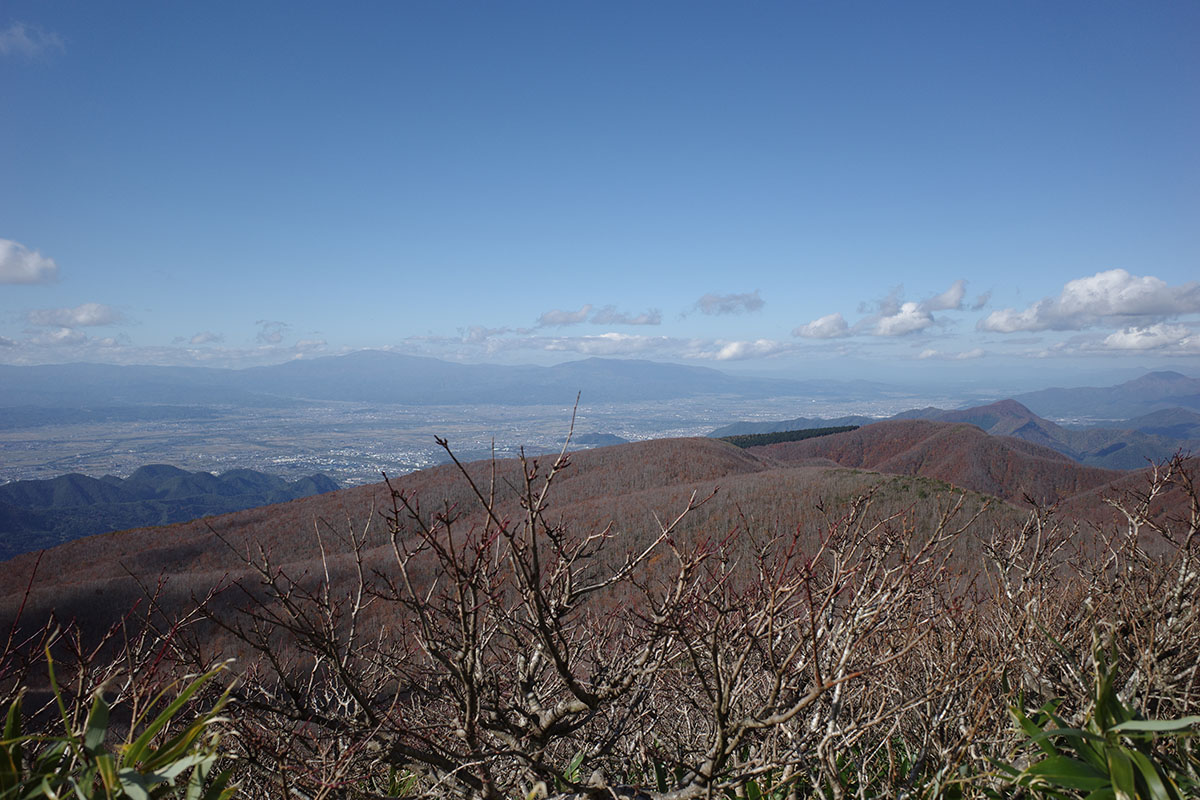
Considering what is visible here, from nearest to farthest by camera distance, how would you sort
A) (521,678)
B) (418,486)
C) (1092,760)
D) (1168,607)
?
(1092,760) < (521,678) < (1168,607) < (418,486)

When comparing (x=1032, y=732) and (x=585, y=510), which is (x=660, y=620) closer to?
(x=1032, y=732)

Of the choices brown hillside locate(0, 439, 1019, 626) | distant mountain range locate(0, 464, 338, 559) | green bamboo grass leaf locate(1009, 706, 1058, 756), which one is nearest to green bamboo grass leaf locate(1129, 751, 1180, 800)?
green bamboo grass leaf locate(1009, 706, 1058, 756)

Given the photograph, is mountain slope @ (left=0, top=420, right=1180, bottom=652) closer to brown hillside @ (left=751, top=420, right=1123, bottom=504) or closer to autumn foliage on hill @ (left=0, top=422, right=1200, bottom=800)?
autumn foliage on hill @ (left=0, top=422, right=1200, bottom=800)

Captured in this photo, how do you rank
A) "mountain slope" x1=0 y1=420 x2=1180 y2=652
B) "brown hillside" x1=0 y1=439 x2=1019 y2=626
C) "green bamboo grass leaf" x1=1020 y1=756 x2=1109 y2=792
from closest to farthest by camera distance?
"green bamboo grass leaf" x1=1020 y1=756 x2=1109 y2=792 → "mountain slope" x1=0 y1=420 x2=1180 y2=652 → "brown hillside" x1=0 y1=439 x2=1019 y2=626

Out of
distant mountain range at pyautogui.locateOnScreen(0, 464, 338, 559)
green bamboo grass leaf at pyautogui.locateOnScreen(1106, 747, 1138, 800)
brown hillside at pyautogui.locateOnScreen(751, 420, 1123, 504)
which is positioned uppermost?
green bamboo grass leaf at pyautogui.locateOnScreen(1106, 747, 1138, 800)

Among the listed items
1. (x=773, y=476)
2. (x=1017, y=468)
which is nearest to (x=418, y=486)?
(x=773, y=476)

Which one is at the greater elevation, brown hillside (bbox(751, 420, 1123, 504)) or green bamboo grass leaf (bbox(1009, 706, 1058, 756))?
green bamboo grass leaf (bbox(1009, 706, 1058, 756))

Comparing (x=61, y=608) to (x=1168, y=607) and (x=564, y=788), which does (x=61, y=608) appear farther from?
(x=1168, y=607)
